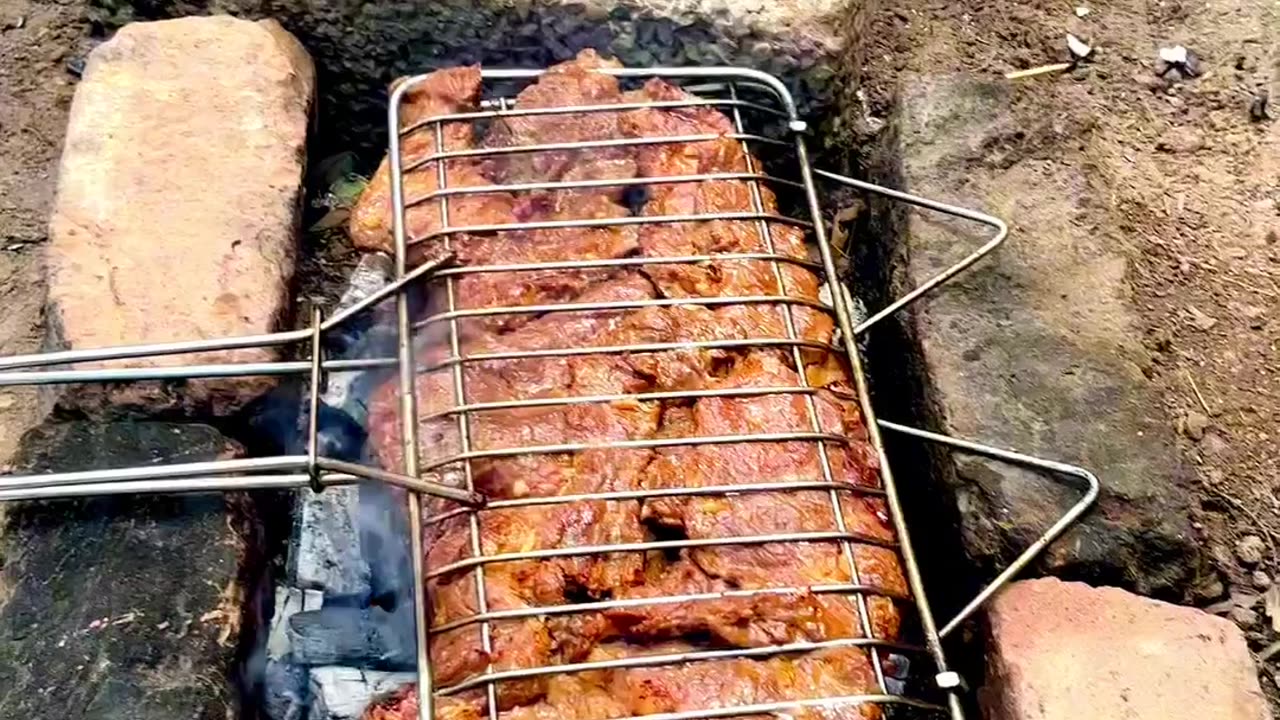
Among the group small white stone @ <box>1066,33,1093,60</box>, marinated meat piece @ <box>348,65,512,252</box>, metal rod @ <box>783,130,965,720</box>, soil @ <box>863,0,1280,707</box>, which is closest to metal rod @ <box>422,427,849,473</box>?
metal rod @ <box>783,130,965,720</box>

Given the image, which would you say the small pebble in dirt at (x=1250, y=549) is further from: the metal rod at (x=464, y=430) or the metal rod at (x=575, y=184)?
the metal rod at (x=464, y=430)

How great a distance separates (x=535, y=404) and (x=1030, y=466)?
81 centimetres

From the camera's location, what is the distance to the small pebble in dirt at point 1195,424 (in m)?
2.46

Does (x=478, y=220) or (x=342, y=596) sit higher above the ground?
(x=478, y=220)

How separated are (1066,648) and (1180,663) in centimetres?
17

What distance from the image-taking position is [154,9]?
2553mm

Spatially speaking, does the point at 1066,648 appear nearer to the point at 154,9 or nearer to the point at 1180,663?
the point at 1180,663

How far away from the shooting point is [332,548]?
6.51 feet

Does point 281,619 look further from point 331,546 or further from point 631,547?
point 631,547

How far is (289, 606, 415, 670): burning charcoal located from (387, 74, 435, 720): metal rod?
68mm

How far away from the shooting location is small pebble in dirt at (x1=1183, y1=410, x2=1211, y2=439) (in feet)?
8.05

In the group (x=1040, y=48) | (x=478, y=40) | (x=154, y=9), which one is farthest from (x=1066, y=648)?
(x=154, y=9)

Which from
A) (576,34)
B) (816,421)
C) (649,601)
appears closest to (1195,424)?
(816,421)

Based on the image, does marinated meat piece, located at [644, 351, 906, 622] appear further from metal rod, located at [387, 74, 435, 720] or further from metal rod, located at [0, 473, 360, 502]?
metal rod, located at [0, 473, 360, 502]
